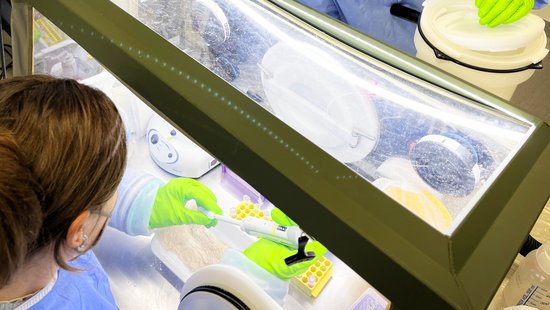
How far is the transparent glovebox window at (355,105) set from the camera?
0.78 metres

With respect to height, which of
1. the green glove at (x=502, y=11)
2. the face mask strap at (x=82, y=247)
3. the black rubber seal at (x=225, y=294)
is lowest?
the face mask strap at (x=82, y=247)

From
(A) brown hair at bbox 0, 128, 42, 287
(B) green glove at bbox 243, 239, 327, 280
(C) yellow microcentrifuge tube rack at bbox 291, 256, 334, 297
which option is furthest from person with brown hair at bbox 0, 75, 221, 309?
(C) yellow microcentrifuge tube rack at bbox 291, 256, 334, 297

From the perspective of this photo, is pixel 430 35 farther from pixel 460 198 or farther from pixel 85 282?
pixel 85 282

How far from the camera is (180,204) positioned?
1213mm

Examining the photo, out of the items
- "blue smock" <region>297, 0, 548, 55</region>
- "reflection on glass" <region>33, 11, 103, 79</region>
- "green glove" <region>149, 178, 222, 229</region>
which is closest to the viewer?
"green glove" <region>149, 178, 222, 229</region>

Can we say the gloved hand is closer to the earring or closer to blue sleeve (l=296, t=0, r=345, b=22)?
the earring

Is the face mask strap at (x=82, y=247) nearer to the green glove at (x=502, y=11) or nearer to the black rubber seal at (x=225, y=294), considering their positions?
the black rubber seal at (x=225, y=294)

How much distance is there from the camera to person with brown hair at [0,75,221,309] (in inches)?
28.3

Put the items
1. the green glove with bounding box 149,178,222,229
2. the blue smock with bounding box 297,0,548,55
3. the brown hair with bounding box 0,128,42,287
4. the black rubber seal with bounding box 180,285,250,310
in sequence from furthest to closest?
the blue smock with bounding box 297,0,548,55, the green glove with bounding box 149,178,222,229, the black rubber seal with bounding box 180,285,250,310, the brown hair with bounding box 0,128,42,287

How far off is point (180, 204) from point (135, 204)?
0.13m

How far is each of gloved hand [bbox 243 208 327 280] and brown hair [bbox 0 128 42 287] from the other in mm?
501

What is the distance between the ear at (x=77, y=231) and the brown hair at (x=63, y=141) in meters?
0.01

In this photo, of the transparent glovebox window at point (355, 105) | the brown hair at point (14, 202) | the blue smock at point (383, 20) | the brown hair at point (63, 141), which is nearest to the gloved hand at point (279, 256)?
the transparent glovebox window at point (355, 105)

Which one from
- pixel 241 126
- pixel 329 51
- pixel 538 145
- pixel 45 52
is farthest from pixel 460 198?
pixel 45 52
